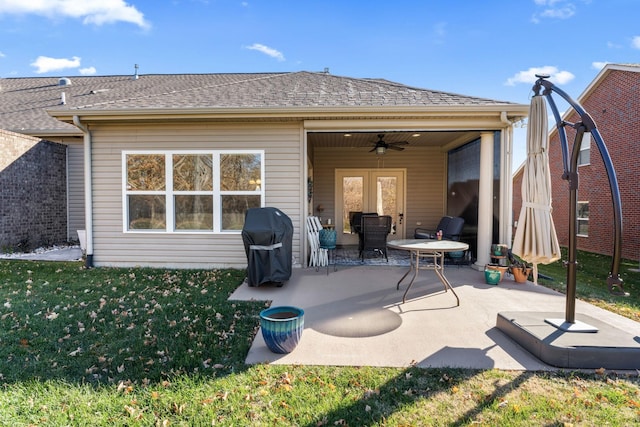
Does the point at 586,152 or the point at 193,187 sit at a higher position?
the point at 586,152

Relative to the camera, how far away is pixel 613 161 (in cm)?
1011

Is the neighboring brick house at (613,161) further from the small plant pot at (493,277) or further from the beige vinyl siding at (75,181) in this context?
the beige vinyl siding at (75,181)

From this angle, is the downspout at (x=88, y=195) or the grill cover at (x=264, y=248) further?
the downspout at (x=88, y=195)

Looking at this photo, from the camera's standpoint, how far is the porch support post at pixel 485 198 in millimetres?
6191

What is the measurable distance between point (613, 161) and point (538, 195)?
32.7 ft

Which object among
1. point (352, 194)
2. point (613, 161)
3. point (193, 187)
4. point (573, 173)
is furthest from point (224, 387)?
point (613, 161)

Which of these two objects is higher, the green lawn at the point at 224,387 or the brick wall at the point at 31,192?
the brick wall at the point at 31,192

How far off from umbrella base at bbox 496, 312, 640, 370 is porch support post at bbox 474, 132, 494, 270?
10.5 feet

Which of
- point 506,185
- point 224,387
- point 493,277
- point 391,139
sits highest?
point 391,139

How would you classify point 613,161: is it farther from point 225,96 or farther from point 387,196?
point 225,96

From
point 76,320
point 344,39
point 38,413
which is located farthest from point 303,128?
point 344,39

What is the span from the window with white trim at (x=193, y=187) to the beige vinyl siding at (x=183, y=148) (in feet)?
0.45

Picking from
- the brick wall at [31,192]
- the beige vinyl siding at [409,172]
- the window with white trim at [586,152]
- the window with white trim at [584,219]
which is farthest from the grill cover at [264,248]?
the window with white trim at [584,219]

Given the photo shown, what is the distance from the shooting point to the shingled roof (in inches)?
229
